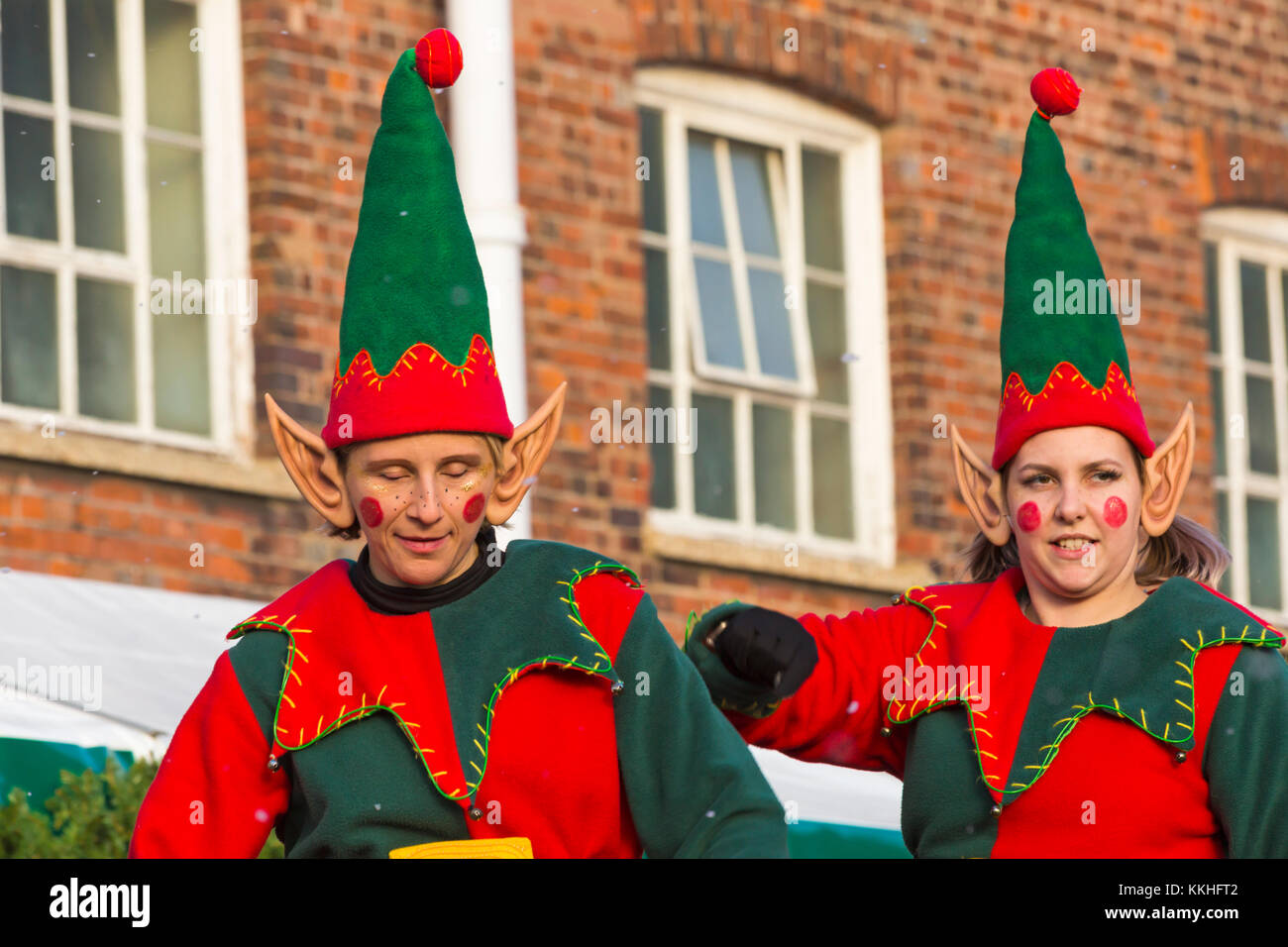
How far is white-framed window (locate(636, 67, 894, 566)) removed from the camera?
8.79m

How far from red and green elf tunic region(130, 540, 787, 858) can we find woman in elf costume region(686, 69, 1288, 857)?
0.81ft

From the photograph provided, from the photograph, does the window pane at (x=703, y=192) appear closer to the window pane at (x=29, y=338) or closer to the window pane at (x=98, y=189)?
the window pane at (x=98, y=189)

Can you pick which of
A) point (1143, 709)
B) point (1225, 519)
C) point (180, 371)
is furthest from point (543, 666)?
point (1225, 519)

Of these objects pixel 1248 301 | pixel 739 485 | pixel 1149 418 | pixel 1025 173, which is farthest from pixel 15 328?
pixel 1248 301

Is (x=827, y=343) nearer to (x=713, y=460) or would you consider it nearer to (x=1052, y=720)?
(x=713, y=460)

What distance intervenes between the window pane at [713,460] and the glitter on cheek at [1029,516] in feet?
14.4

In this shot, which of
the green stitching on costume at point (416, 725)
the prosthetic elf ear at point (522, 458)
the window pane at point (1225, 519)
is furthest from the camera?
the window pane at point (1225, 519)

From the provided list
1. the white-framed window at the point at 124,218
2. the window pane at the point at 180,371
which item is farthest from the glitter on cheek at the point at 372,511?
the window pane at the point at 180,371

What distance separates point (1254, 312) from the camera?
10.6 m

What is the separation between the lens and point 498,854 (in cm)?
367

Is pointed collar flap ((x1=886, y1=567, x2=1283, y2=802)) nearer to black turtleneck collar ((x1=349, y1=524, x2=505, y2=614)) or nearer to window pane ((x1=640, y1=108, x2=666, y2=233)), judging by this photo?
black turtleneck collar ((x1=349, y1=524, x2=505, y2=614))

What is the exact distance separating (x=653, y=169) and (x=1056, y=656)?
4.70 metres

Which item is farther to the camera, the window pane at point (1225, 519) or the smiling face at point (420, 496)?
the window pane at point (1225, 519)

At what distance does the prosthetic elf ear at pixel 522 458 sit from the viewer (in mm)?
4062
